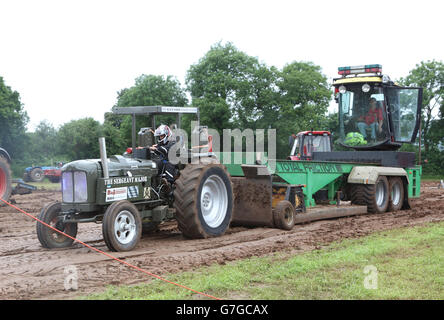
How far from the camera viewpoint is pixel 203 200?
9.46 metres

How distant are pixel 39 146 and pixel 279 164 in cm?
2613

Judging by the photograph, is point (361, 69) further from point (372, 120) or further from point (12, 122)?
point (12, 122)

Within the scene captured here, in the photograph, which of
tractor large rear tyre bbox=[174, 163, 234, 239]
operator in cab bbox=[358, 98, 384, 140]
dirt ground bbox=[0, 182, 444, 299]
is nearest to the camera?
dirt ground bbox=[0, 182, 444, 299]

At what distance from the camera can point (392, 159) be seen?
584 inches

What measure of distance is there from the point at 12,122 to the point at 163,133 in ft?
106

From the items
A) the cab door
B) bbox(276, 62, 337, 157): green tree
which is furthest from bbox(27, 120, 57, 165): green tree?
the cab door

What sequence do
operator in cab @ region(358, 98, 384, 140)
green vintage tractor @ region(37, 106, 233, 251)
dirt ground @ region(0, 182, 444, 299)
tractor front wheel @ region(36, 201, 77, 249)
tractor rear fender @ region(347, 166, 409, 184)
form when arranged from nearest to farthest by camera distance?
dirt ground @ region(0, 182, 444, 299) → green vintage tractor @ region(37, 106, 233, 251) → tractor front wheel @ region(36, 201, 77, 249) → tractor rear fender @ region(347, 166, 409, 184) → operator in cab @ region(358, 98, 384, 140)

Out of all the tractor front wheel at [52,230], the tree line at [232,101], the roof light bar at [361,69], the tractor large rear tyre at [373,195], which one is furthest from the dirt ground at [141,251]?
the tree line at [232,101]

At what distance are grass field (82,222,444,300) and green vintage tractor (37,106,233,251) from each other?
5.82ft

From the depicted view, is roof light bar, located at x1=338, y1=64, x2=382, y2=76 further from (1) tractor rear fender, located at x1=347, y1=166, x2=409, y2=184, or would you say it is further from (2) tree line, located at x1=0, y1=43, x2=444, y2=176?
(2) tree line, located at x1=0, y1=43, x2=444, y2=176

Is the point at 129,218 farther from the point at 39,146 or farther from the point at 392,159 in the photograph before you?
the point at 39,146

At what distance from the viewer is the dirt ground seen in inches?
237

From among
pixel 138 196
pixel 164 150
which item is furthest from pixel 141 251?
pixel 164 150
